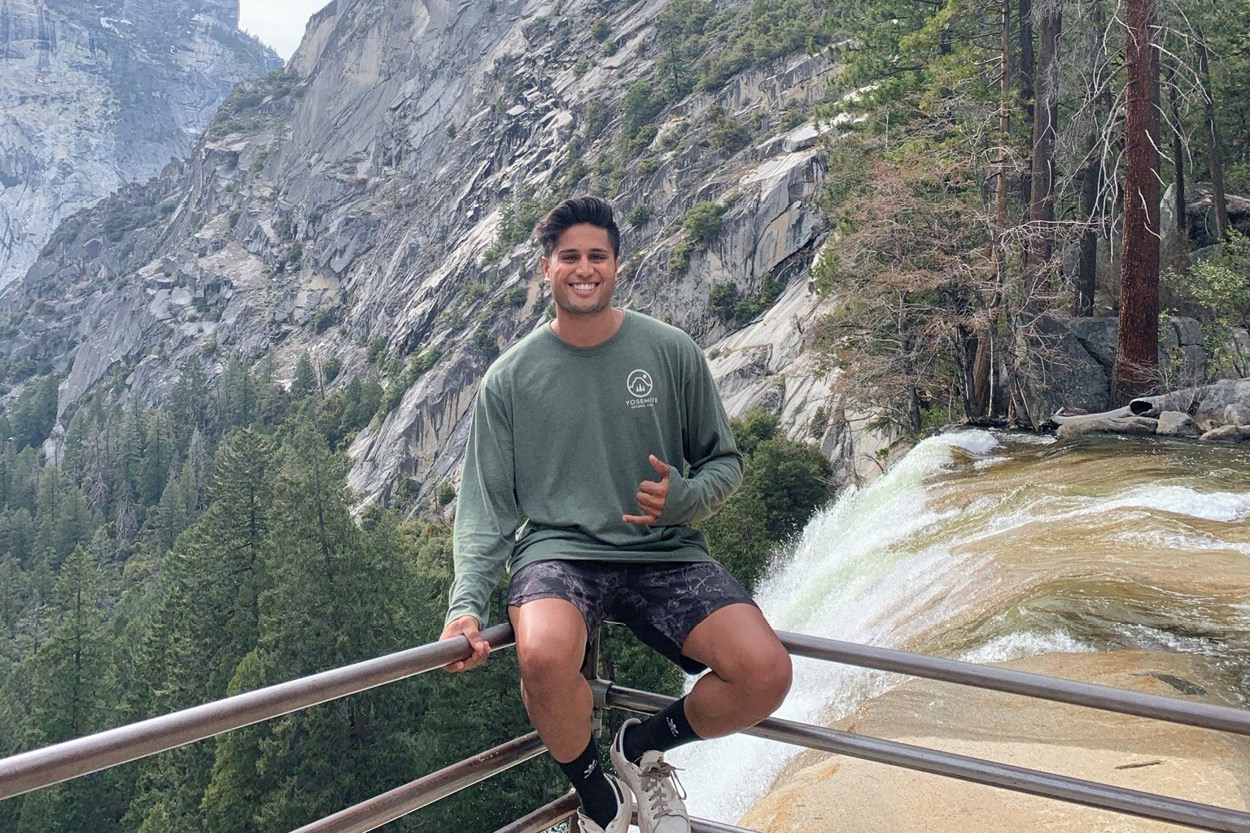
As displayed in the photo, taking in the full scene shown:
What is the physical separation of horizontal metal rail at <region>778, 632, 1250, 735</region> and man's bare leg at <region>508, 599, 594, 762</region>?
0.57 m

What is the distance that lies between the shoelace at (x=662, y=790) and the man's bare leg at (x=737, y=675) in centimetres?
16

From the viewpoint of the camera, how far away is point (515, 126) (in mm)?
84375

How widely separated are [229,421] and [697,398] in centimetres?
9847

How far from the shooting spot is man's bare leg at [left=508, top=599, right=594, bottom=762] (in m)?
2.42

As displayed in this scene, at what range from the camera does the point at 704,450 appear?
304 cm

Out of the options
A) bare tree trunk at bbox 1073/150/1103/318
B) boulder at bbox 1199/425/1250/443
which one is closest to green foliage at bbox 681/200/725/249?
bare tree trunk at bbox 1073/150/1103/318

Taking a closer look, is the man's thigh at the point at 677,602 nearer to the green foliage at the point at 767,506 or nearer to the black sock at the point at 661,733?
the black sock at the point at 661,733

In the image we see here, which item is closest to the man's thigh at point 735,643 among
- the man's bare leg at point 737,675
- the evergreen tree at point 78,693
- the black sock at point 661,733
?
the man's bare leg at point 737,675

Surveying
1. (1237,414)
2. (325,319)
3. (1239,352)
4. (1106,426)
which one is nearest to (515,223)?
(325,319)

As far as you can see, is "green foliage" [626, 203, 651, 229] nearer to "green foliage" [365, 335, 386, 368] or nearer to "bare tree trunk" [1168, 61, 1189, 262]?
"green foliage" [365, 335, 386, 368]

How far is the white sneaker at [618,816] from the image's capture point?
254cm

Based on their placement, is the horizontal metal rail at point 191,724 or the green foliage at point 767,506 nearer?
the horizontal metal rail at point 191,724

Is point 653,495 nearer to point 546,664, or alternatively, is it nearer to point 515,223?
point 546,664

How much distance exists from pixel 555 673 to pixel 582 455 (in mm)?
727
